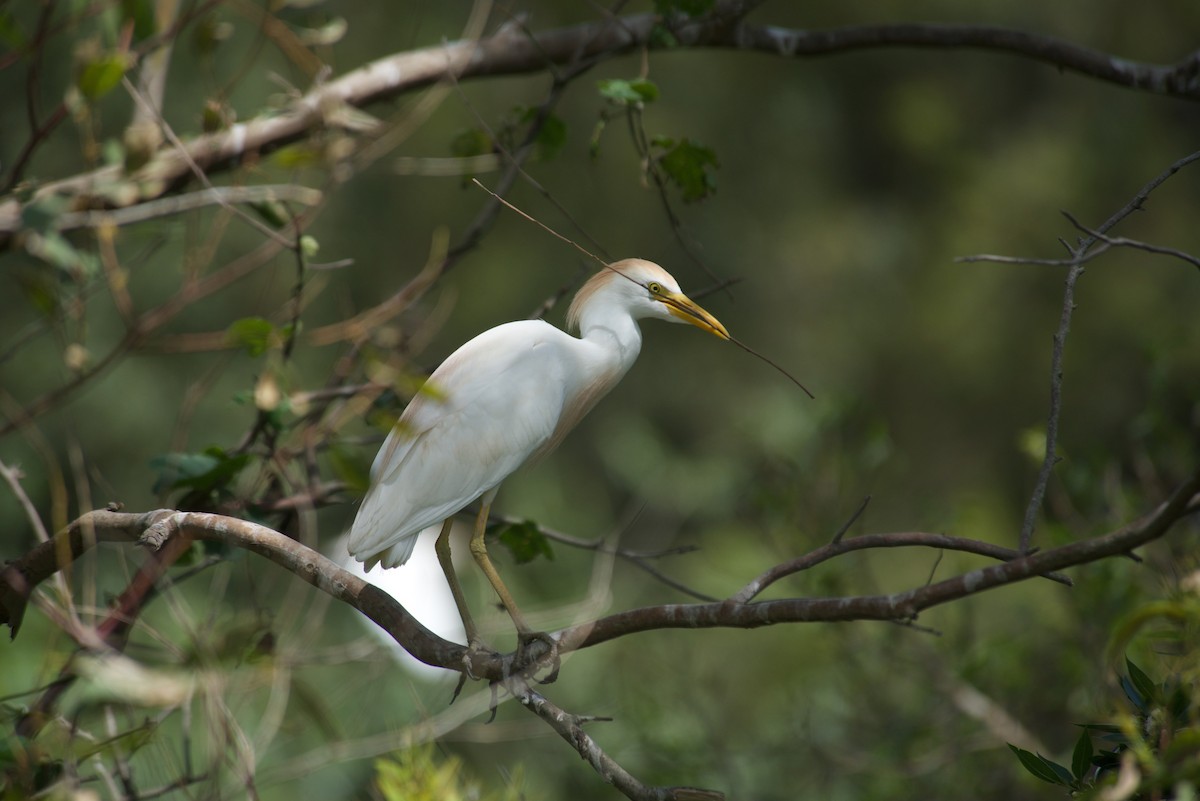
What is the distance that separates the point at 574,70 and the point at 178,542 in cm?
144

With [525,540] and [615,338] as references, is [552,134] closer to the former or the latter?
[615,338]

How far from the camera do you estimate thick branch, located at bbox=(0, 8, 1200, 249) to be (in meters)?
2.50

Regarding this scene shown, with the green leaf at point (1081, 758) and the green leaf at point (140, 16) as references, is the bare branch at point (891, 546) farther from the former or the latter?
the green leaf at point (140, 16)

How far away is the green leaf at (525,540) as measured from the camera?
2213 millimetres

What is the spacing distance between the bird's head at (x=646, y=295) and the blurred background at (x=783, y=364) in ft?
3.59

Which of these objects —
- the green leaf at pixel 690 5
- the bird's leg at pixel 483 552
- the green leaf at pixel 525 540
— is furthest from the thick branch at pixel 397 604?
the green leaf at pixel 690 5

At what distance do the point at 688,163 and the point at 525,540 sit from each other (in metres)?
0.81

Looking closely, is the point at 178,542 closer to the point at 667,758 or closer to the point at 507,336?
the point at 507,336

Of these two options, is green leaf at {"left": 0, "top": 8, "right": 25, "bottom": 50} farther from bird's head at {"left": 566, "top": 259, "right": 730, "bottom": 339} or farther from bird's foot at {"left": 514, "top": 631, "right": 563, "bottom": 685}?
bird's head at {"left": 566, "top": 259, "right": 730, "bottom": 339}

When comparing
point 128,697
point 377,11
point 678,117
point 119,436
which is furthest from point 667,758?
point 377,11

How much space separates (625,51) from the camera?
8.98 ft

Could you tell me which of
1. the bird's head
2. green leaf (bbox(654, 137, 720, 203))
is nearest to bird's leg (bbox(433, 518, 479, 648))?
the bird's head

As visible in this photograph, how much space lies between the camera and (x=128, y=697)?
40.4 inches

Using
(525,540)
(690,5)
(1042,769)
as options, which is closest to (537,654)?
(525,540)
